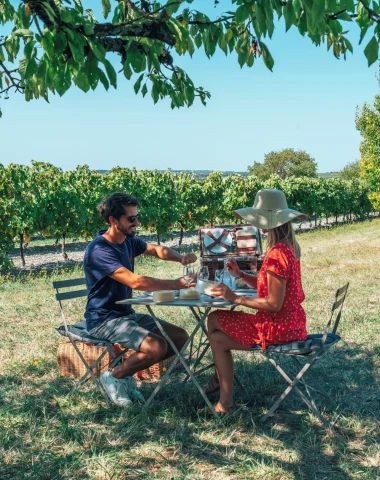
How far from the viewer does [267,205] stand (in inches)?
151

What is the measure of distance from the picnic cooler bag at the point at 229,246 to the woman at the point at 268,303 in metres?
2.16

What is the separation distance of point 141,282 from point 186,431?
3.39 ft

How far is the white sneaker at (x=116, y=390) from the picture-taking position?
4145mm

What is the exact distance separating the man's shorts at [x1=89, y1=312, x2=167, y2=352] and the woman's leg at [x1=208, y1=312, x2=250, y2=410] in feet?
1.59

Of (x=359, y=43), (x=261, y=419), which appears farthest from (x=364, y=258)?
(x=359, y=43)

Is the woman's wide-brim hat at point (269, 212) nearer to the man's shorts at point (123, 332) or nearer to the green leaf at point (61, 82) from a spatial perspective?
the man's shorts at point (123, 332)

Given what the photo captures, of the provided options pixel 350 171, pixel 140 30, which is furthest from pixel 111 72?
pixel 350 171

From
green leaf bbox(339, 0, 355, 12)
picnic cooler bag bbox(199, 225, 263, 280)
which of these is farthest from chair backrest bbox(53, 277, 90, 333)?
green leaf bbox(339, 0, 355, 12)

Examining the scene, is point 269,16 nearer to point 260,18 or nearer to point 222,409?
point 260,18

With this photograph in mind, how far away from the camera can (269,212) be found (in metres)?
3.80

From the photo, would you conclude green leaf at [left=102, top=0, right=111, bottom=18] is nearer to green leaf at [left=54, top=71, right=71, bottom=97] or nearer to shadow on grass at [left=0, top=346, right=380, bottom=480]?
green leaf at [left=54, top=71, right=71, bottom=97]

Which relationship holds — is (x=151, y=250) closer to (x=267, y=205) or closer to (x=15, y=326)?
(x=267, y=205)

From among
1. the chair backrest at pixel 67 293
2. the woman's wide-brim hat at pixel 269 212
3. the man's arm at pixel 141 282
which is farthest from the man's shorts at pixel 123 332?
the woman's wide-brim hat at pixel 269 212

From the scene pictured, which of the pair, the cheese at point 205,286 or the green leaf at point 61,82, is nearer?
the green leaf at point 61,82
